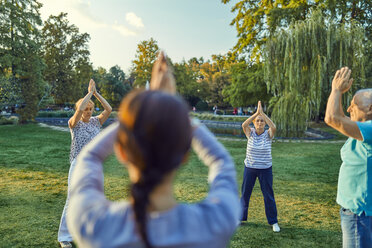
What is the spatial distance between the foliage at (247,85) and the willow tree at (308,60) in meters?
8.21

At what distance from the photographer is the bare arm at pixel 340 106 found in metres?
1.99

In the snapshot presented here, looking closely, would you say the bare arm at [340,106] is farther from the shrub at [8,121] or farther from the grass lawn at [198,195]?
the shrub at [8,121]

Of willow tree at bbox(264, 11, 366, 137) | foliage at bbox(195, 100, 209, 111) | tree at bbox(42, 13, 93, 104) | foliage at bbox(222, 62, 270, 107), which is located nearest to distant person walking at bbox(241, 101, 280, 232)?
willow tree at bbox(264, 11, 366, 137)

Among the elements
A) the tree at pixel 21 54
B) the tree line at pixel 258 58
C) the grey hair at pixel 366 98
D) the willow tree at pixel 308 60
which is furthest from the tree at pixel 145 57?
the grey hair at pixel 366 98

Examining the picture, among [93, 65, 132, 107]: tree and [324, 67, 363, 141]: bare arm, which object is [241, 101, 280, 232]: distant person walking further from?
[93, 65, 132, 107]: tree

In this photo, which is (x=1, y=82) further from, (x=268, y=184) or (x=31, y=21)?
(x=268, y=184)

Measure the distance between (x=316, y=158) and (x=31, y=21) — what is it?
86.5ft

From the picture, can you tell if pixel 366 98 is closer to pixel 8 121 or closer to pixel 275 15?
pixel 275 15

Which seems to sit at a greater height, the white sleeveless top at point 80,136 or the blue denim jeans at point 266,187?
the white sleeveless top at point 80,136

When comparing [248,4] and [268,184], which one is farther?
[248,4]

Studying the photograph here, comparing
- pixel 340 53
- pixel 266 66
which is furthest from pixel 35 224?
pixel 340 53

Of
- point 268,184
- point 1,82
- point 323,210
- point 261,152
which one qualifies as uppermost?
point 1,82

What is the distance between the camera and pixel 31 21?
2609cm

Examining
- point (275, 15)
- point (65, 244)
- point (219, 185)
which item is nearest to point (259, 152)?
point (65, 244)
